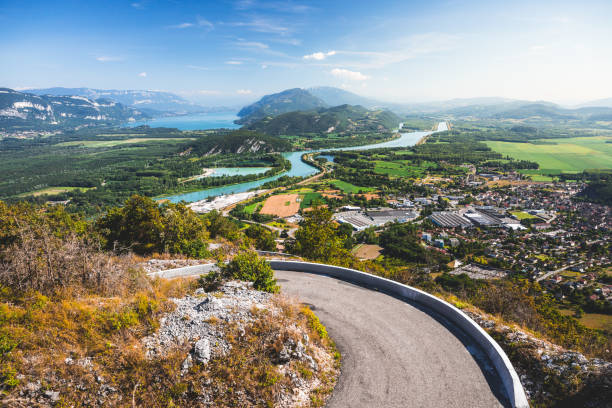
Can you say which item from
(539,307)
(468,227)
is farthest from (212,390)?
(468,227)

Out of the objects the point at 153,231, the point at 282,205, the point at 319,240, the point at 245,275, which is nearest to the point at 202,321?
the point at 245,275

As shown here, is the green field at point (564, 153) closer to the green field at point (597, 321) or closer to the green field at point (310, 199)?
the green field at point (310, 199)

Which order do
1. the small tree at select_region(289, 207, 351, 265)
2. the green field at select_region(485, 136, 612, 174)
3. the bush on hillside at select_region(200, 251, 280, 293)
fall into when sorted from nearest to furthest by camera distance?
1. the bush on hillside at select_region(200, 251, 280, 293)
2. the small tree at select_region(289, 207, 351, 265)
3. the green field at select_region(485, 136, 612, 174)

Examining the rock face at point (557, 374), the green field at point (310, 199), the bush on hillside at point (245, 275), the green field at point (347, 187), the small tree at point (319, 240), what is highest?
the bush on hillside at point (245, 275)

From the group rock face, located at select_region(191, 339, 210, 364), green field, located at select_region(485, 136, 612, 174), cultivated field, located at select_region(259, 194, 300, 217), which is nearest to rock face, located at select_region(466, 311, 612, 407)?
rock face, located at select_region(191, 339, 210, 364)

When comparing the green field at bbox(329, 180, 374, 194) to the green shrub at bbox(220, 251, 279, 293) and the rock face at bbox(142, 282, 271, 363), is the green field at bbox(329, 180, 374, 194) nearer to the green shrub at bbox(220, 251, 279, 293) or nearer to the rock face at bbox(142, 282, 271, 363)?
the green shrub at bbox(220, 251, 279, 293)

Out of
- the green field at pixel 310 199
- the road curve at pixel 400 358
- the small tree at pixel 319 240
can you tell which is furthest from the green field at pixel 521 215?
the road curve at pixel 400 358

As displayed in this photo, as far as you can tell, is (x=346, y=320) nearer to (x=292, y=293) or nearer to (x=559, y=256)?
(x=292, y=293)
